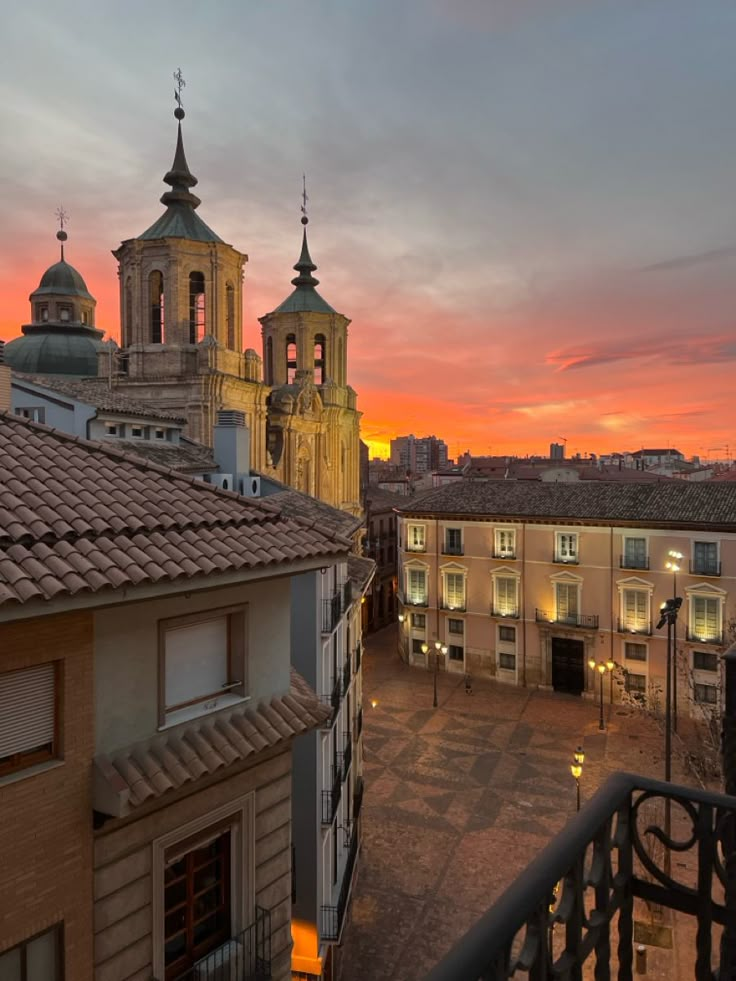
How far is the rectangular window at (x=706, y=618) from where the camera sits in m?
34.2

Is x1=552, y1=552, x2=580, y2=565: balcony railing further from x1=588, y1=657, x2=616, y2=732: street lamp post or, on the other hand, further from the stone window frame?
the stone window frame

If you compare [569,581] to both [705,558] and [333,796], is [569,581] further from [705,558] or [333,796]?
[333,796]

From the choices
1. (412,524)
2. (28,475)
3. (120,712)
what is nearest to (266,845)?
(120,712)

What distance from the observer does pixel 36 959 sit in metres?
5.79

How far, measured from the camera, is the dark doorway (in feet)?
127

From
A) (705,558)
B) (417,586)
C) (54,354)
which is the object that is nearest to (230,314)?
(54,354)

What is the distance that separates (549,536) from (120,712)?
116 feet

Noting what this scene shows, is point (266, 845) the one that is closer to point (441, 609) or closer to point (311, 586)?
point (311, 586)

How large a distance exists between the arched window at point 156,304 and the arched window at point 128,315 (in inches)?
54.4

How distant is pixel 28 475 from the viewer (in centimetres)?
687

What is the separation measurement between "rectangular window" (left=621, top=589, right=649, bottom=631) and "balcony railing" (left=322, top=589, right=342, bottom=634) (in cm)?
2513

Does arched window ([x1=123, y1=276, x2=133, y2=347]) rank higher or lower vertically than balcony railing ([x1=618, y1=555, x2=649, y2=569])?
higher

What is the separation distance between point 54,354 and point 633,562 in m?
45.7

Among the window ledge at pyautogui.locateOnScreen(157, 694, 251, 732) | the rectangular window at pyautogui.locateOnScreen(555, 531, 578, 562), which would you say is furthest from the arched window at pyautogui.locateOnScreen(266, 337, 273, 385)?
the window ledge at pyautogui.locateOnScreen(157, 694, 251, 732)
